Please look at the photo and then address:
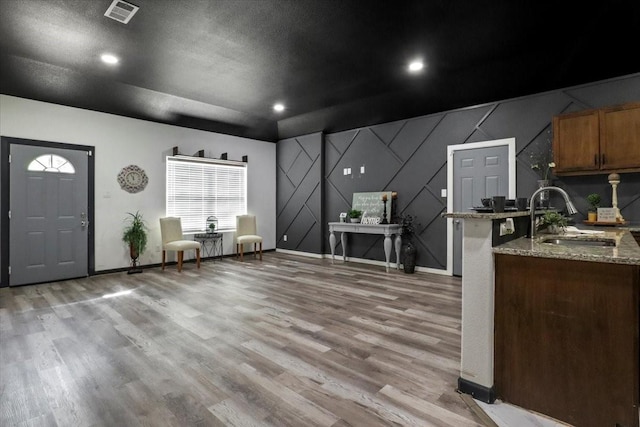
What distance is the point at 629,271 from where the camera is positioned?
1523mm

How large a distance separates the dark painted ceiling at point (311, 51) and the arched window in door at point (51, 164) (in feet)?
2.80

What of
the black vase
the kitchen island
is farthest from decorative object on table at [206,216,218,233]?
the kitchen island

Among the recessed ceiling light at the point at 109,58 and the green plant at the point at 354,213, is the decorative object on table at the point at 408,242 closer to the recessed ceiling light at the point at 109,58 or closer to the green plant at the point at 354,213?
the green plant at the point at 354,213

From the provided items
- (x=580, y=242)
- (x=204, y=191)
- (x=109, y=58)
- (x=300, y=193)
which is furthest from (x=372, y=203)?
(x=109, y=58)

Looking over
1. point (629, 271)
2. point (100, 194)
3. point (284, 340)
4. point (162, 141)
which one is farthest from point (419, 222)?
point (100, 194)

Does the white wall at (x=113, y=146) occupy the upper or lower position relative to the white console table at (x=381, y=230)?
upper

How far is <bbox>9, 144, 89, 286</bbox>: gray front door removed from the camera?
181 inches

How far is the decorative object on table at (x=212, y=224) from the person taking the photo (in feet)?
21.3

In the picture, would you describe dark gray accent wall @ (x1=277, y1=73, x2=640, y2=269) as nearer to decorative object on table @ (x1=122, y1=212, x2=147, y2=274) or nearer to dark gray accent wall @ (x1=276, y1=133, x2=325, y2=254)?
dark gray accent wall @ (x1=276, y1=133, x2=325, y2=254)

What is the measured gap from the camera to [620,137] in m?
3.55

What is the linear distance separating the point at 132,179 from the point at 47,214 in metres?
1.30

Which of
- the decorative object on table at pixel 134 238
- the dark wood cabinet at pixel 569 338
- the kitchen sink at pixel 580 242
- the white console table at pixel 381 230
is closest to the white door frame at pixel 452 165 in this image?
the white console table at pixel 381 230

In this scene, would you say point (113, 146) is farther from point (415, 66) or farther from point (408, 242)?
point (408, 242)

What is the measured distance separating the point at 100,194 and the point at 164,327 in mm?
3434
